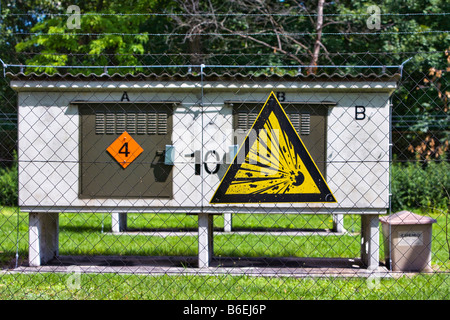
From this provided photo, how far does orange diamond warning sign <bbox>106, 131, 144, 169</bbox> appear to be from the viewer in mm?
7043

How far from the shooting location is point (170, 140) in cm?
710

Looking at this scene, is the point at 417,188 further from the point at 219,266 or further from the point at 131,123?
the point at 131,123

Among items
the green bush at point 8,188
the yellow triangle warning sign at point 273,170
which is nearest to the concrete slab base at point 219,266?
the yellow triangle warning sign at point 273,170

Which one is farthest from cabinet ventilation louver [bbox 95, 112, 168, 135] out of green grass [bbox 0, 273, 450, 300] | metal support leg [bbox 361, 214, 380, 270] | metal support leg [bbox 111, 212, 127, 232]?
metal support leg [bbox 111, 212, 127, 232]

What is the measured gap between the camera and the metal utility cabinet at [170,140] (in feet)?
23.1

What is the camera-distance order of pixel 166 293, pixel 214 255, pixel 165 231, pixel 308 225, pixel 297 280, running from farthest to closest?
pixel 308 225, pixel 165 231, pixel 214 255, pixel 297 280, pixel 166 293

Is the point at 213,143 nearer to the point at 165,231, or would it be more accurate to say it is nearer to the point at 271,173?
the point at 271,173

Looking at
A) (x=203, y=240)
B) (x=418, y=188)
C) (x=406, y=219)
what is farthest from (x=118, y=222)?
(x=418, y=188)

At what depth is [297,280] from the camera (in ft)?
20.7

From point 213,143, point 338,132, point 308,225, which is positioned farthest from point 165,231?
point 338,132

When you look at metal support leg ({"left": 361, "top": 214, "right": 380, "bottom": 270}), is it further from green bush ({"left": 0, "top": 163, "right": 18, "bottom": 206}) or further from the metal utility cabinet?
green bush ({"left": 0, "top": 163, "right": 18, "bottom": 206})

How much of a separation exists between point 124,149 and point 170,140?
0.65 m

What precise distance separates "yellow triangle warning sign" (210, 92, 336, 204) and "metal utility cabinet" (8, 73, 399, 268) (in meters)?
1.41
